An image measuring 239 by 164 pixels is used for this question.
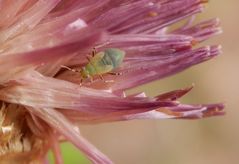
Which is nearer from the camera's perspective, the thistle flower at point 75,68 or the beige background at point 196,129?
the thistle flower at point 75,68

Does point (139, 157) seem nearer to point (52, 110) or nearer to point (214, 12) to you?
point (214, 12)

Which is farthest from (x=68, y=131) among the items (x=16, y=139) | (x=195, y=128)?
(x=195, y=128)

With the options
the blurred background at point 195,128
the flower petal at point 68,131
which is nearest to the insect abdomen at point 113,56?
the flower petal at point 68,131

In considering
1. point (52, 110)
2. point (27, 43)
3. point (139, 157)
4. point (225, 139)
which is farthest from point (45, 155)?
point (225, 139)

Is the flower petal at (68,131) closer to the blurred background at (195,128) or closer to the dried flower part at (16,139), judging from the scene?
the dried flower part at (16,139)

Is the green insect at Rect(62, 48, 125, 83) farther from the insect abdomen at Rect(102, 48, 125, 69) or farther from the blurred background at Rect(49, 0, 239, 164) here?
the blurred background at Rect(49, 0, 239, 164)

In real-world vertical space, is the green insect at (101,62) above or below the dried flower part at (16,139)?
above

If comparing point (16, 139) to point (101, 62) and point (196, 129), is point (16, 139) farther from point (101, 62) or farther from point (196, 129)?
point (196, 129)
